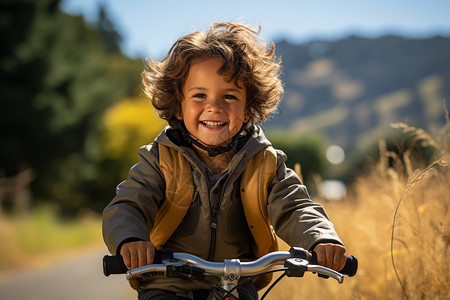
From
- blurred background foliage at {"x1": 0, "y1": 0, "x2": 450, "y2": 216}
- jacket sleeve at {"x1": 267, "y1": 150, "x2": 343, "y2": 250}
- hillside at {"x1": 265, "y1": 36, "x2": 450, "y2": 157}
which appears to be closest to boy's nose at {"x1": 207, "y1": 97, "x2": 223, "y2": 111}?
jacket sleeve at {"x1": 267, "y1": 150, "x2": 343, "y2": 250}

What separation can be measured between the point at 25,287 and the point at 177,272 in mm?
8131

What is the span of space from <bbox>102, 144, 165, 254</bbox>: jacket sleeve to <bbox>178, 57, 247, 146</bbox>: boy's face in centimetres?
26

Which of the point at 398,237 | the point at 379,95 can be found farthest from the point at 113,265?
the point at 379,95

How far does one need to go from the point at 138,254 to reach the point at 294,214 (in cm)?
85

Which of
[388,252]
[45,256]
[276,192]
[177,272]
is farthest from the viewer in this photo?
[45,256]

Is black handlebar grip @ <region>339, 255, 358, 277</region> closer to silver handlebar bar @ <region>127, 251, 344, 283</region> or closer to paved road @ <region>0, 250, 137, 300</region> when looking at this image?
silver handlebar bar @ <region>127, 251, 344, 283</region>

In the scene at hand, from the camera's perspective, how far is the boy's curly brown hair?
299 cm

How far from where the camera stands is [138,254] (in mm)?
2072

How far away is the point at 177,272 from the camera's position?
76.1 inches

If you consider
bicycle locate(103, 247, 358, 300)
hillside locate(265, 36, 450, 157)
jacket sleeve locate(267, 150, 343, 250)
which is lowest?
bicycle locate(103, 247, 358, 300)

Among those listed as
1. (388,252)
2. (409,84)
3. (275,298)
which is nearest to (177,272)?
(388,252)

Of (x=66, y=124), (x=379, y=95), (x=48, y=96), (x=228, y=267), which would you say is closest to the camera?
(x=228, y=267)

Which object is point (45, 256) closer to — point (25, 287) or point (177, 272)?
point (25, 287)

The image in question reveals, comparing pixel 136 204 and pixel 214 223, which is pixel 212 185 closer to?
pixel 214 223
